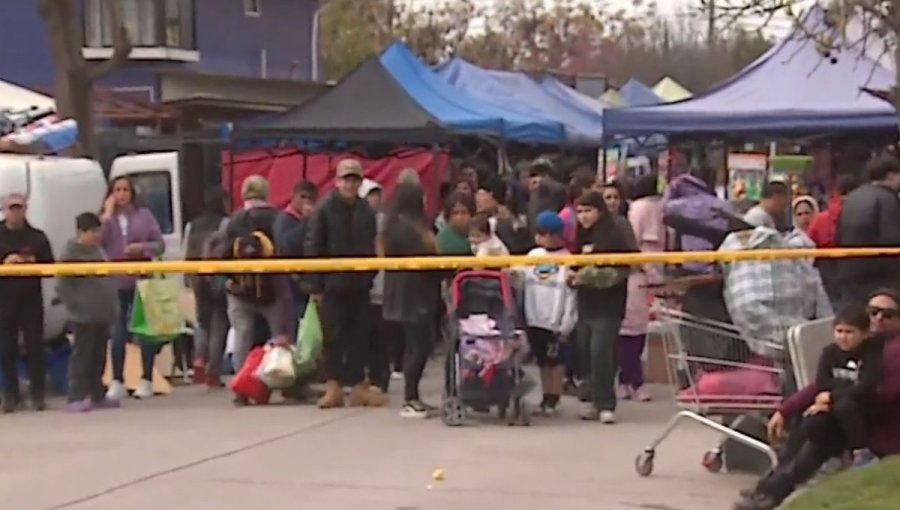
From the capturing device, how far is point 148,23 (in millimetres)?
36656

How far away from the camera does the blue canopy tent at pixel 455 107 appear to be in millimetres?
21266

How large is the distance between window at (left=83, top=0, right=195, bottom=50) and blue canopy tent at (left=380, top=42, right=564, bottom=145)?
14061 mm

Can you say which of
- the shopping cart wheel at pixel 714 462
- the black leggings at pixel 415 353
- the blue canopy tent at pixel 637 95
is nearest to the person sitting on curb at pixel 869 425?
the shopping cart wheel at pixel 714 462

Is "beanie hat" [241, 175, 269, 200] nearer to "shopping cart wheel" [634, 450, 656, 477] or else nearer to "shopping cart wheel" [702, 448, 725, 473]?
"shopping cart wheel" [634, 450, 656, 477]

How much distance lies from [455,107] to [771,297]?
12.8 m

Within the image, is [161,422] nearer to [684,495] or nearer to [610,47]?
[684,495]

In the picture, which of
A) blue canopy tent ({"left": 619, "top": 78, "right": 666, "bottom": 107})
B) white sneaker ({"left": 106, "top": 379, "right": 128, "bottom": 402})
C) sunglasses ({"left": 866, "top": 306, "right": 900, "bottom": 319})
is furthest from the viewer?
blue canopy tent ({"left": 619, "top": 78, "right": 666, "bottom": 107})

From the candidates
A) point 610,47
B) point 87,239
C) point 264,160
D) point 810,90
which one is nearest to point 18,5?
point 264,160

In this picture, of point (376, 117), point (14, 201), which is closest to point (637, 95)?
point (376, 117)

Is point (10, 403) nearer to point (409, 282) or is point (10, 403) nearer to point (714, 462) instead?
point (409, 282)

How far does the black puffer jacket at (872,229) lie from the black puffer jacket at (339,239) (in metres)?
3.53

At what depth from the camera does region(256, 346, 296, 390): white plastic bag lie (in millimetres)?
13062

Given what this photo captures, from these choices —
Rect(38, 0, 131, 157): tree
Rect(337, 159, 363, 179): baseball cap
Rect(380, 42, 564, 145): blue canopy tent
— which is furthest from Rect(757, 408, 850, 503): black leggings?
Rect(38, 0, 131, 157): tree

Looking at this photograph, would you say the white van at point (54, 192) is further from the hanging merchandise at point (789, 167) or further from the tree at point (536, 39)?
the tree at point (536, 39)
